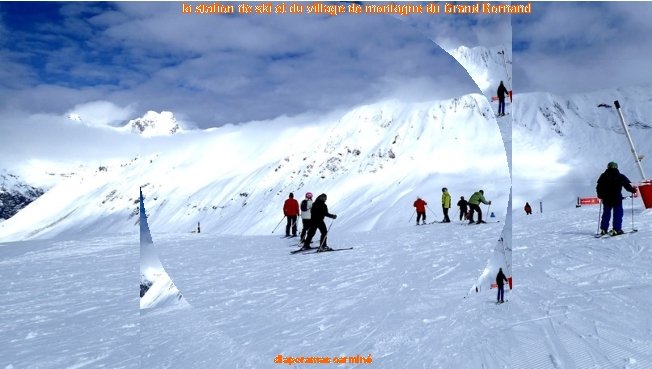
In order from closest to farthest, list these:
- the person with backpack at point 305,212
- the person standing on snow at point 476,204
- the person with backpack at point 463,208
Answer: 1. the person with backpack at point 305,212
2. the person standing on snow at point 476,204
3. the person with backpack at point 463,208

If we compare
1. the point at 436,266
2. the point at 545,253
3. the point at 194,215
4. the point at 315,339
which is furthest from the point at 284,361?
the point at 545,253

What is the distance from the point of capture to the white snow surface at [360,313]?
15.1 ft

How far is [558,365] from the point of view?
4.17 m

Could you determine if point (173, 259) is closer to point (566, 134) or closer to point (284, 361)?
point (284, 361)

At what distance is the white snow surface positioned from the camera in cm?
461

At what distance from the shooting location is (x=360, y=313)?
5.95 metres

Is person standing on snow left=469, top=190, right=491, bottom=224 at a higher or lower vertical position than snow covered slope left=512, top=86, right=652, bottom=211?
lower

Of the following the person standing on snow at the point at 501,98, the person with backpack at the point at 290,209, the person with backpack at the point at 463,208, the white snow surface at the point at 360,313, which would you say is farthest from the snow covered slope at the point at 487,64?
the person with backpack at the point at 463,208

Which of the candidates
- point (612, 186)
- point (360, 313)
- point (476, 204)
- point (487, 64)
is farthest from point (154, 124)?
point (476, 204)

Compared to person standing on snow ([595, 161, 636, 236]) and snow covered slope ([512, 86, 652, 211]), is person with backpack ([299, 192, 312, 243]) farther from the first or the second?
snow covered slope ([512, 86, 652, 211])

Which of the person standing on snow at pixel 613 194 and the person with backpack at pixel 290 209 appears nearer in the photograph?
the person standing on snow at pixel 613 194

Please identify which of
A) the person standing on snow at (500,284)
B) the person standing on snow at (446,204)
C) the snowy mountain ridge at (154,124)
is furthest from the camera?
the person standing on snow at (446,204)

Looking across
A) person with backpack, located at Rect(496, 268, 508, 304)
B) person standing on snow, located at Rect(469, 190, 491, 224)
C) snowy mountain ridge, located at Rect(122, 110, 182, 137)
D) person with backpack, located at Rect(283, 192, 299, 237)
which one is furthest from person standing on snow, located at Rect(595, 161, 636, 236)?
snowy mountain ridge, located at Rect(122, 110, 182, 137)

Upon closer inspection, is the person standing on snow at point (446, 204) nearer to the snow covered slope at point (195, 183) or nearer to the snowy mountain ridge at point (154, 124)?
the snow covered slope at point (195, 183)
